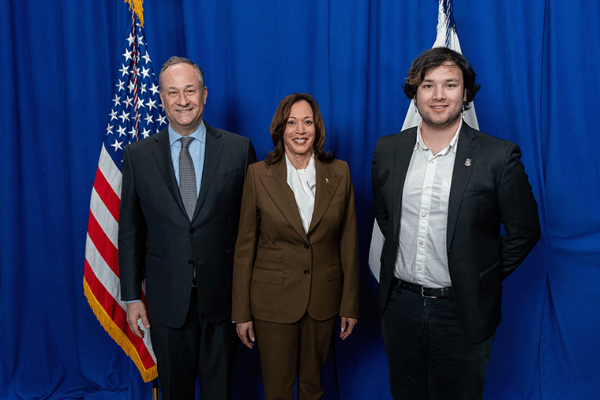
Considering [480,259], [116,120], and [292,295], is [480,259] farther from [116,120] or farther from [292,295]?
[116,120]

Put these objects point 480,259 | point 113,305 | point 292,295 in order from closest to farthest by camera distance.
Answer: point 480,259 < point 292,295 < point 113,305

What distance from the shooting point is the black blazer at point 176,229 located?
5.94 ft

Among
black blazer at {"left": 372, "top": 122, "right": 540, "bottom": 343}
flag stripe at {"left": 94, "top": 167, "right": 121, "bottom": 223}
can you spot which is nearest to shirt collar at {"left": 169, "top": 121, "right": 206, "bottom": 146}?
flag stripe at {"left": 94, "top": 167, "right": 121, "bottom": 223}

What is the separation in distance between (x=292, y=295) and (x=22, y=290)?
2.14m

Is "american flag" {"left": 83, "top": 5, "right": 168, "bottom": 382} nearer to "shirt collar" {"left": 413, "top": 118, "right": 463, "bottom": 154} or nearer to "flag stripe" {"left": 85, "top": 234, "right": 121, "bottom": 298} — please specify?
"flag stripe" {"left": 85, "top": 234, "right": 121, "bottom": 298}

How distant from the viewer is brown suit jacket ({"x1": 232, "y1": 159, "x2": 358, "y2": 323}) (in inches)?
69.5

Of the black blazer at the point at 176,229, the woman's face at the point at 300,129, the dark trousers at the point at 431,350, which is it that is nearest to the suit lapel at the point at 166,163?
the black blazer at the point at 176,229

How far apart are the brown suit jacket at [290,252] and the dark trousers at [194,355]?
175 millimetres

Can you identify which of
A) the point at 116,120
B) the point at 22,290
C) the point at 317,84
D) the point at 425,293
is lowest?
the point at 22,290

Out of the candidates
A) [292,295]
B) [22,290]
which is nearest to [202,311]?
[292,295]

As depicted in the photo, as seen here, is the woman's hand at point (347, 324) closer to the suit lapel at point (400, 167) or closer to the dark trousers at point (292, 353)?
the dark trousers at point (292, 353)

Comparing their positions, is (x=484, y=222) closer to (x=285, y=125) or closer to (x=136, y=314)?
(x=285, y=125)

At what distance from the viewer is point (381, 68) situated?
2408mm

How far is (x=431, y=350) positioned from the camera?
1678 mm
